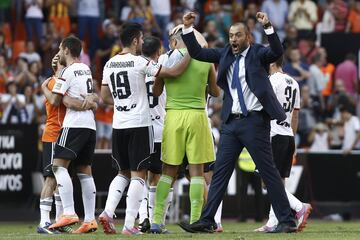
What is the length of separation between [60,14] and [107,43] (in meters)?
1.42

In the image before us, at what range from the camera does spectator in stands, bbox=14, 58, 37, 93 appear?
2650 cm

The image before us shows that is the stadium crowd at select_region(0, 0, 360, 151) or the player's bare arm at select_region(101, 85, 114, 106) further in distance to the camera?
the stadium crowd at select_region(0, 0, 360, 151)

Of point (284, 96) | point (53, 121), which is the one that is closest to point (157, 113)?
point (53, 121)

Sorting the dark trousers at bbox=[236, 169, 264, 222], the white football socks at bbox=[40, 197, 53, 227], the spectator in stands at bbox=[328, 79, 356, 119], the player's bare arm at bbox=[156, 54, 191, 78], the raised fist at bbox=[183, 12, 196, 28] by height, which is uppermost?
the raised fist at bbox=[183, 12, 196, 28]

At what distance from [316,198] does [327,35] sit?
6.82 meters

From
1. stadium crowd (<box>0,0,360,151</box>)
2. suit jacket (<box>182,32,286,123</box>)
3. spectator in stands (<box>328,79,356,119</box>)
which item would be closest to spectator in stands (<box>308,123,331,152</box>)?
stadium crowd (<box>0,0,360,151</box>)

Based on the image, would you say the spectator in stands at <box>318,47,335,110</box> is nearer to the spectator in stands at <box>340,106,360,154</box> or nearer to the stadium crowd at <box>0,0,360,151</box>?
the stadium crowd at <box>0,0,360,151</box>

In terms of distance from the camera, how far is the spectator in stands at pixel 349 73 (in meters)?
28.8

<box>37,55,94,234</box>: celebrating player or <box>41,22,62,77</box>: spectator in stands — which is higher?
<box>41,22,62,77</box>: spectator in stands

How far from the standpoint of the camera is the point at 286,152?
54.9ft

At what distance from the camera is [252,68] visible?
14.8m

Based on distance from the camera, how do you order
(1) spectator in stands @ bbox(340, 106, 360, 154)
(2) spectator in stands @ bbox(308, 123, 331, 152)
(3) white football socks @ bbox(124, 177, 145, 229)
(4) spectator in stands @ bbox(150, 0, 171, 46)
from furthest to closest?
(4) spectator in stands @ bbox(150, 0, 171, 46) < (2) spectator in stands @ bbox(308, 123, 331, 152) < (1) spectator in stands @ bbox(340, 106, 360, 154) < (3) white football socks @ bbox(124, 177, 145, 229)

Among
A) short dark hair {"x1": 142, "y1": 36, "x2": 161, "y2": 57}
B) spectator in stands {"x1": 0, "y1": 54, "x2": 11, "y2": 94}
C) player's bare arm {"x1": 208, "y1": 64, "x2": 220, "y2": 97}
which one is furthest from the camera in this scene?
spectator in stands {"x1": 0, "y1": 54, "x2": 11, "y2": 94}

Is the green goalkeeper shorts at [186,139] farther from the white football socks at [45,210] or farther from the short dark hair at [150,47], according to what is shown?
the white football socks at [45,210]
